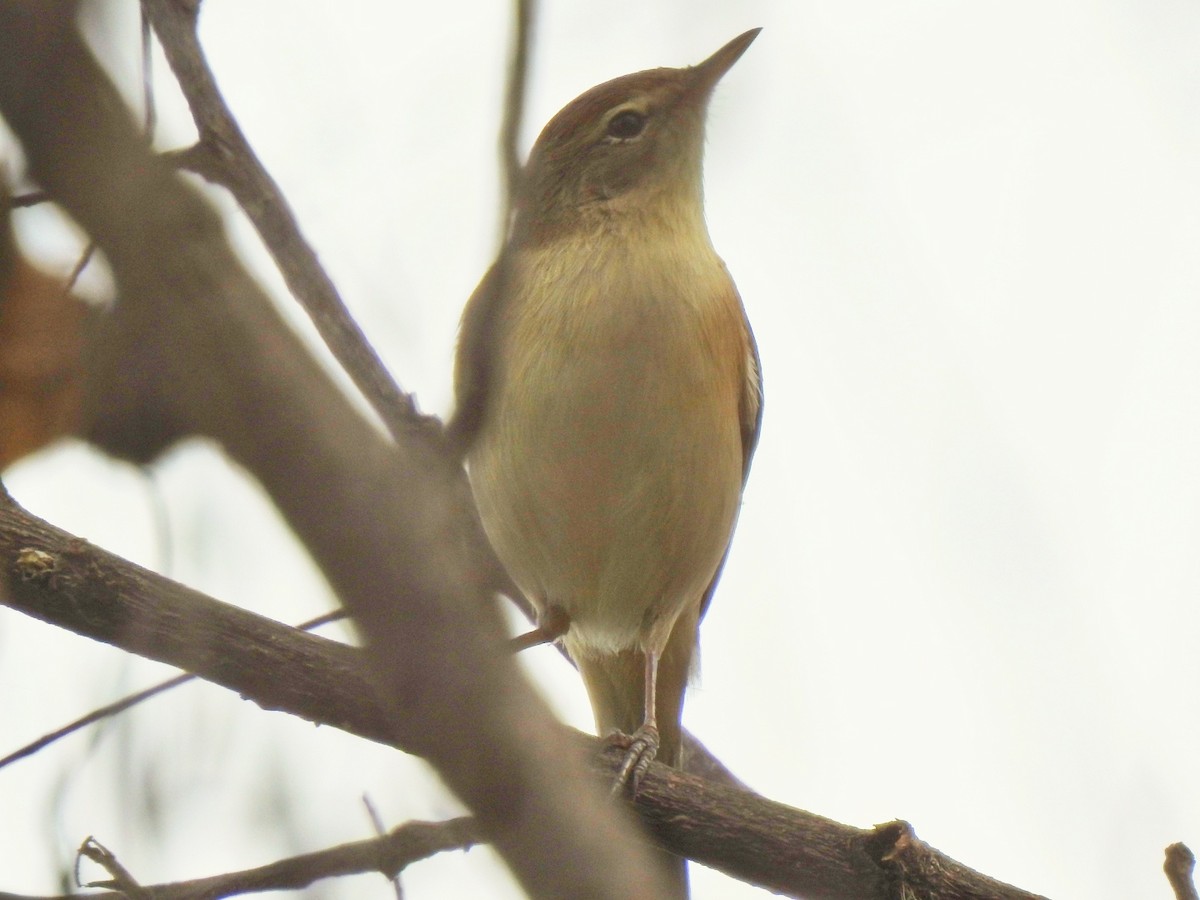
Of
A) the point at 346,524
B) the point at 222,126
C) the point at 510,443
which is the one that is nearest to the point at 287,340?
the point at 346,524

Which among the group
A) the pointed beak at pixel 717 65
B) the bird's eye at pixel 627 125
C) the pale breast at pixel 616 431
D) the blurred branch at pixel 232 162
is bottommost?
the blurred branch at pixel 232 162

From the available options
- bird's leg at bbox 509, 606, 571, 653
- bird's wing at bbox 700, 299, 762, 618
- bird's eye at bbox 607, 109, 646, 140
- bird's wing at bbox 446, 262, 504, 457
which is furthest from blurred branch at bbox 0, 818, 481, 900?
bird's eye at bbox 607, 109, 646, 140

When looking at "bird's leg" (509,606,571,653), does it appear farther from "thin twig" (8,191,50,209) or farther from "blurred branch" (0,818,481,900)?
"thin twig" (8,191,50,209)

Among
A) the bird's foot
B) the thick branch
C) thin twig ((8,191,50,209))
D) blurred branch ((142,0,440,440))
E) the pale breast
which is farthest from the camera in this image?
the pale breast

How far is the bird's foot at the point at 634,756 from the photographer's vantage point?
3596 millimetres

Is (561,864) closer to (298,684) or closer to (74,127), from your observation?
(74,127)

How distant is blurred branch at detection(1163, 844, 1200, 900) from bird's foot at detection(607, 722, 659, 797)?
1.43 metres

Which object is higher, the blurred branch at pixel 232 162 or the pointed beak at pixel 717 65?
the pointed beak at pixel 717 65

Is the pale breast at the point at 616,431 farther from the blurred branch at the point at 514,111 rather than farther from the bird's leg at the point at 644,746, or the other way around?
the blurred branch at the point at 514,111

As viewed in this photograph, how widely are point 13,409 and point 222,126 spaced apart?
1306 mm

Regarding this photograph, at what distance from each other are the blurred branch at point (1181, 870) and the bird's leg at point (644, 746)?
56.9 inches

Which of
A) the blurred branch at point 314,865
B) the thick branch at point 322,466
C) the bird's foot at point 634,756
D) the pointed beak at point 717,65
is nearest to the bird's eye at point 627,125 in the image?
the pointed beak at point 717,65

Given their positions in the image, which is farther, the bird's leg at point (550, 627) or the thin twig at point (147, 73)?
the bird's leg at point (550, 627)

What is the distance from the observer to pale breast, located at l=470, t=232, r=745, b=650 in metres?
4.32
